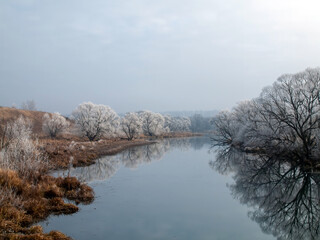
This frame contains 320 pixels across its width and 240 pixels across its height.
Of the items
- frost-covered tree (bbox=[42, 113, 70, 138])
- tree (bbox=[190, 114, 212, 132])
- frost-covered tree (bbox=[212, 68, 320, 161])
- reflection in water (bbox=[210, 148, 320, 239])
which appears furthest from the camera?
tree (bbox=[190, 114, 212, 132])

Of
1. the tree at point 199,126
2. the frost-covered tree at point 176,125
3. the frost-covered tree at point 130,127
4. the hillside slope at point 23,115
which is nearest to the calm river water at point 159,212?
the frost-covered tree at point 130,127

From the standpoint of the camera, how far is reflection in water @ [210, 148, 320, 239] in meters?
10.8

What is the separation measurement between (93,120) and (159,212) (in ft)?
121

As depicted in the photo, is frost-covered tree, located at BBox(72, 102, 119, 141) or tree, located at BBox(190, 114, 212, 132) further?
tree, located at BBox(190, 114, 212, 132)

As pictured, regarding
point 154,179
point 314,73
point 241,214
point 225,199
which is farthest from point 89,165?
point 314,73

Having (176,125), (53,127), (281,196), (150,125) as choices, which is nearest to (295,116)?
(281,196)

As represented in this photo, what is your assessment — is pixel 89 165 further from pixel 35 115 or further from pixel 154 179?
pixel 35 115

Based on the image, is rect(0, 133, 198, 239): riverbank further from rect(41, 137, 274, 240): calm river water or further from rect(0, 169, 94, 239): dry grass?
rect(41, 137, 274, 240): calm river water

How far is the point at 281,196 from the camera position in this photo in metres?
15.1

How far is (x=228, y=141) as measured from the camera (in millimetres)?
52281

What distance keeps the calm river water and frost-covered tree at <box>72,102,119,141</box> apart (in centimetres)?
2785

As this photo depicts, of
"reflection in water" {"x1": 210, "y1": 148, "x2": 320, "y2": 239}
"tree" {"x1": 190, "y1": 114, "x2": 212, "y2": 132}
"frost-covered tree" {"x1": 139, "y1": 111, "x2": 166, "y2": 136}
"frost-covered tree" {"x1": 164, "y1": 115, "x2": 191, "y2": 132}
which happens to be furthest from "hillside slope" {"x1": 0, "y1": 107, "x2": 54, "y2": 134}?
"tree" {"x1": 190, "y1": 114, "x2": 212, "y2": 132}

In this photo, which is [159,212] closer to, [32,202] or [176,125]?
[32,202]

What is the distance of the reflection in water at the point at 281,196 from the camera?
35.4 ft
